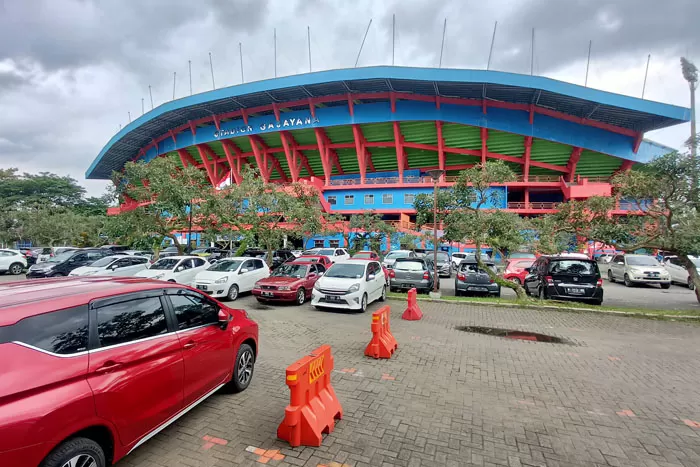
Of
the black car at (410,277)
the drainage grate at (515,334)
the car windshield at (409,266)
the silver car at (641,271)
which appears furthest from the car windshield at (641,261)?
the drainage grate at (515,334)

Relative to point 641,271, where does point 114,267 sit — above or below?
above

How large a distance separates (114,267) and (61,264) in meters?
4.11

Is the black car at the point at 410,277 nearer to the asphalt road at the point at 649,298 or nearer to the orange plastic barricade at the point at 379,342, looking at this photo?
the asphalt road at the point at 649,298

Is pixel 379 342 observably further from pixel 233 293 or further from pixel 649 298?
pixel 649 298

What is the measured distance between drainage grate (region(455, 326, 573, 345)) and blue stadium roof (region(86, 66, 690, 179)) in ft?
95.3

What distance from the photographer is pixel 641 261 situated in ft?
60.2

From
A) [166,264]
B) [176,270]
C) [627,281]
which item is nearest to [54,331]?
[176,270]

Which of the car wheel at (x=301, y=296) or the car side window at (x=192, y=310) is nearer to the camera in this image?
the car side window at (x=192, y=310)

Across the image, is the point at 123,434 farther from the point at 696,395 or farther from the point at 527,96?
the point at 527,96

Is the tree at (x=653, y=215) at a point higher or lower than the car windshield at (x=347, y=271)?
higher

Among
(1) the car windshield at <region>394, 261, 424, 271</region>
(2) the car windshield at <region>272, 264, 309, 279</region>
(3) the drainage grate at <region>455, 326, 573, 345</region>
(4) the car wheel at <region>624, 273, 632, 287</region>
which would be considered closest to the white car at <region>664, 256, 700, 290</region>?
(4) the car wheel at <region>624, 273, 632, 287</region>

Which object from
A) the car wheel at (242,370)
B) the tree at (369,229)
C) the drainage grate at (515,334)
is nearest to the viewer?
the car wheel at (242,370)

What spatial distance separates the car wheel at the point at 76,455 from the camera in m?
2.18

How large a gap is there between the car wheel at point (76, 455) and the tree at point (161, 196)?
15.9 m
